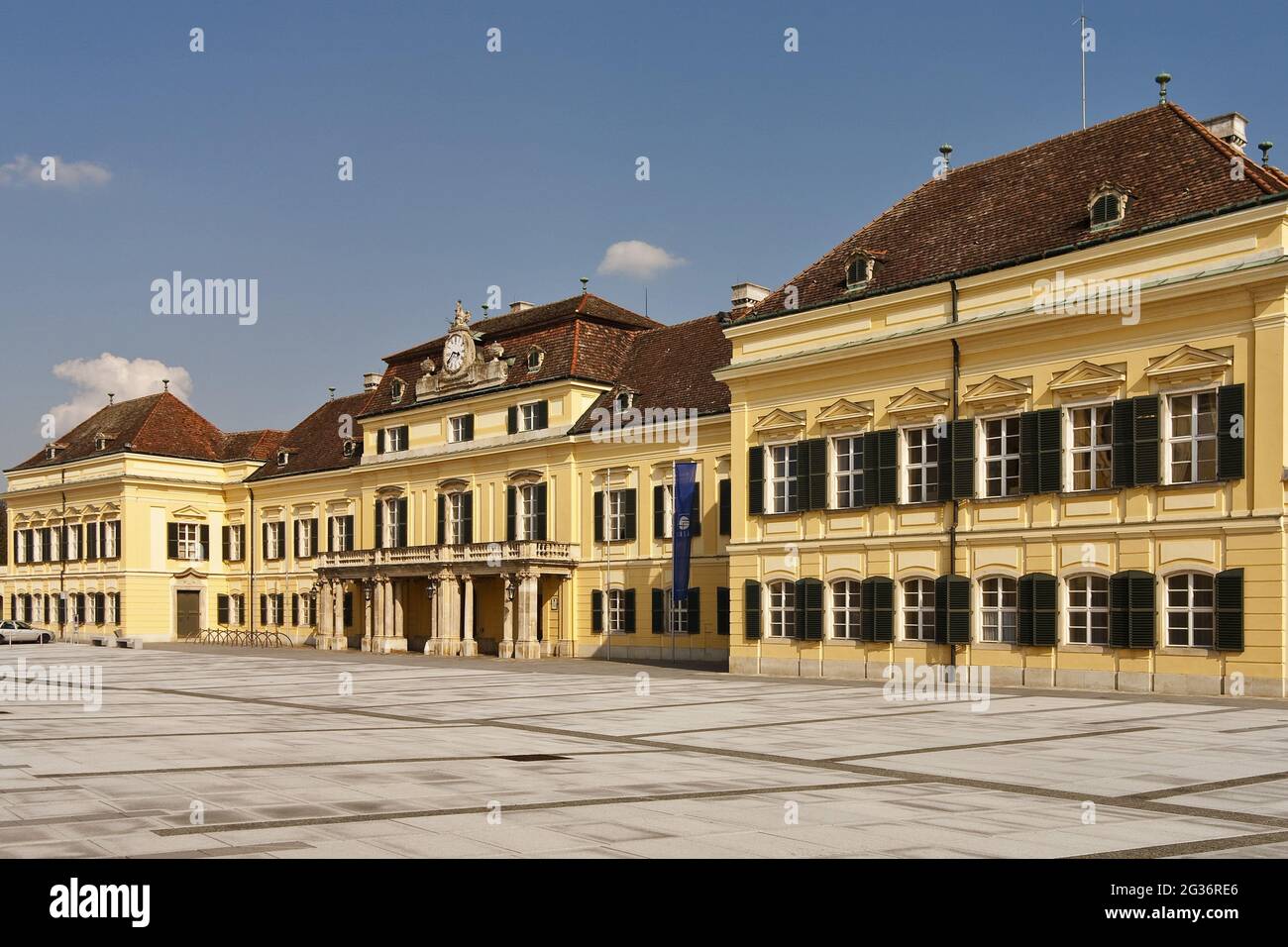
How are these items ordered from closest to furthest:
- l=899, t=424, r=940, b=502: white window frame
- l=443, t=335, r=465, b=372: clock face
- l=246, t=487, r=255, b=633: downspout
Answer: l=899, t=424, r=940, b=502: white window frame → l=443, t=335, r=465, b=372: clock face → l=246, t=487, r=255, b=633: downspout

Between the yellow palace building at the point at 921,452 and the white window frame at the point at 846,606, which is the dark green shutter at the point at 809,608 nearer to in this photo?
the yellow palace building at the point at 921,452

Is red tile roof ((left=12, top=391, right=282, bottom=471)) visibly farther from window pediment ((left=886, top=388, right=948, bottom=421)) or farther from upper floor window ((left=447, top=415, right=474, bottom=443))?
window pediment ((left=886, top=388, right=948, bottom=421))

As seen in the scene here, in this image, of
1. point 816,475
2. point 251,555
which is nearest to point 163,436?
point 251,555

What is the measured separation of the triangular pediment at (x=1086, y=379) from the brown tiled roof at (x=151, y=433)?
5570cm

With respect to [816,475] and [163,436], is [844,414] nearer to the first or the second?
[816,475]

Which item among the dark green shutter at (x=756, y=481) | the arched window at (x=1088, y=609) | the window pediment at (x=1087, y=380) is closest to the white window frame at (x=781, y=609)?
the dark green shutter at (x=756, y=481)

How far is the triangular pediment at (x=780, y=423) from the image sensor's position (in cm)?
3828

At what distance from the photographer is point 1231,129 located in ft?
108

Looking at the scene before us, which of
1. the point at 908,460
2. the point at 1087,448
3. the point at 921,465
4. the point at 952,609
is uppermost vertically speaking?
the point at 1087,448

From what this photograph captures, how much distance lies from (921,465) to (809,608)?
562 cm

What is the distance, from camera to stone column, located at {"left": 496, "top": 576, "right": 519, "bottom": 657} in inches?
2002

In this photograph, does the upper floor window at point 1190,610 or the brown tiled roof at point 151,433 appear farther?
the brown tiled roof at point 151,433

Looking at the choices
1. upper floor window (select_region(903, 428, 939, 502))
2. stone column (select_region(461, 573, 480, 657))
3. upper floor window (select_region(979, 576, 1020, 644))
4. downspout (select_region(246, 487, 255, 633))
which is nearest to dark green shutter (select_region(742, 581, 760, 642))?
upper floor window (select_region(903, 428, 939, 502))

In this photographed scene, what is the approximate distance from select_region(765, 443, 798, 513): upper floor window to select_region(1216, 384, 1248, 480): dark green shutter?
509 inches
